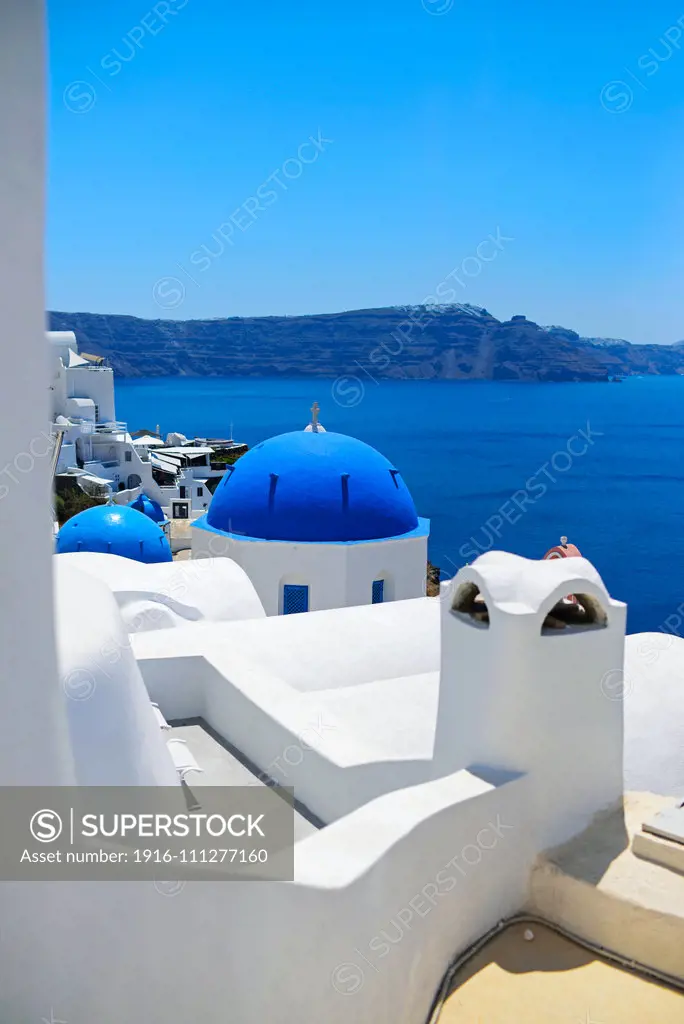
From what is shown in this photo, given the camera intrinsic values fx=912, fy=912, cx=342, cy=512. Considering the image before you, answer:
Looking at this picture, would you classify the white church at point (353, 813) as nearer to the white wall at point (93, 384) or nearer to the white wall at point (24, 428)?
the white wall at point (24, 428)

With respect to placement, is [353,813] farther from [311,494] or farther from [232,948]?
[311,494]

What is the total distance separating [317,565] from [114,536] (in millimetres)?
7735

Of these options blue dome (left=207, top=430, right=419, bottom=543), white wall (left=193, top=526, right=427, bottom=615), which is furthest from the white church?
blue dome (left=207, top=430, right=419, bottom=543)

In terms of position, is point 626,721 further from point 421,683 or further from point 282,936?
point 282,936

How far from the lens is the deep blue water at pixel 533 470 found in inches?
2430

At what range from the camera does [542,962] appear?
6.52 meters

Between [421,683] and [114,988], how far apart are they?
223 inches

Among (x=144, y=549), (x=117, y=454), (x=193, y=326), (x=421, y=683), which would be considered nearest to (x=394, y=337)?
(x=193, y=326)

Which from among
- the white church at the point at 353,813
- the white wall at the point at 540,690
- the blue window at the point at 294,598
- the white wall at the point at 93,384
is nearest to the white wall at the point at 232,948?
the white church at the point at 353,813

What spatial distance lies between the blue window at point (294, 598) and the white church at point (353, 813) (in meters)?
8.05

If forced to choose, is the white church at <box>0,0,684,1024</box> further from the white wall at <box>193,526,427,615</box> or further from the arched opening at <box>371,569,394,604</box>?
the arched opening at <box>371,569,394,604</box>

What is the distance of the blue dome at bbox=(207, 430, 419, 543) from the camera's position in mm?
17594

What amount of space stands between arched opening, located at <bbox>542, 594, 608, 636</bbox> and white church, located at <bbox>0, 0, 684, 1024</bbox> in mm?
22

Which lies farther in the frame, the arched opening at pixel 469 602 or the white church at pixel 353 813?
the arched opening at pixel 469 602
